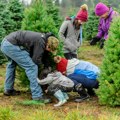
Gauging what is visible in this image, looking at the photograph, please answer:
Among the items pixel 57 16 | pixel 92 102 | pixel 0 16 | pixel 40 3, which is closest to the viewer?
pixel 92 102

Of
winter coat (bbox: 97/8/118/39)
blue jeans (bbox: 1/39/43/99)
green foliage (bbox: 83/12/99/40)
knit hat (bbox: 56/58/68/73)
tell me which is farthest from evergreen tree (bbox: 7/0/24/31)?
blue jeans (bbox: 1/39/43/99)

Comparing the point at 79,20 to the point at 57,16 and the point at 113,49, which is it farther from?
the point at 57,16

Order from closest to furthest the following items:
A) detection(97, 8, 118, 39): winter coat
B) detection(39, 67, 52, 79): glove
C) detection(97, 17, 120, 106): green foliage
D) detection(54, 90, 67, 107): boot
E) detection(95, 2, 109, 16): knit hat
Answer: detection(97, 17, 120, 106): green foliage → detection(54, 90, 67, 107): boot → detection(39, 67, 52, 79): glove → detection(95, 2, 109, 16): knit hat → detection(97, 8, 118, 39): winter coat

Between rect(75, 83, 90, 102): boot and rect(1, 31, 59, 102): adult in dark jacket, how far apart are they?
649 mm

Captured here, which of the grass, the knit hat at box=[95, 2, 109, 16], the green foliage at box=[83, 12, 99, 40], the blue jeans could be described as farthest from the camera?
the green foliage at box=[83, 12, 99, 40]

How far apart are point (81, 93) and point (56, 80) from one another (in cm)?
63

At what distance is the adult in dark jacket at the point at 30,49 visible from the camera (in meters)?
8.27

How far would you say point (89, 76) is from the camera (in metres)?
8.87

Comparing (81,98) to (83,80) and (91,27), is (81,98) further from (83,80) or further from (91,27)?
(91,27)

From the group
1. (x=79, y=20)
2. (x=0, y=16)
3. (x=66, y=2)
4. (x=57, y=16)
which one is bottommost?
(x=66, y=2)

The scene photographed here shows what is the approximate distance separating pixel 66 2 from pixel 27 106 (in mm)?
58524

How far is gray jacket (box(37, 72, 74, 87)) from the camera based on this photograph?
8.61 m

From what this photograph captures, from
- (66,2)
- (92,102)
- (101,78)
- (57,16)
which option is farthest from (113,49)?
(66,2)

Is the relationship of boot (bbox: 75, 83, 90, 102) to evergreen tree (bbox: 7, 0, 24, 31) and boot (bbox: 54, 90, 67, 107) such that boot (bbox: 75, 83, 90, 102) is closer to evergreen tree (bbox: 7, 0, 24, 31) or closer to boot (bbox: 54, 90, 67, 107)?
boot (bbox: 54, 90, 67, 107)
